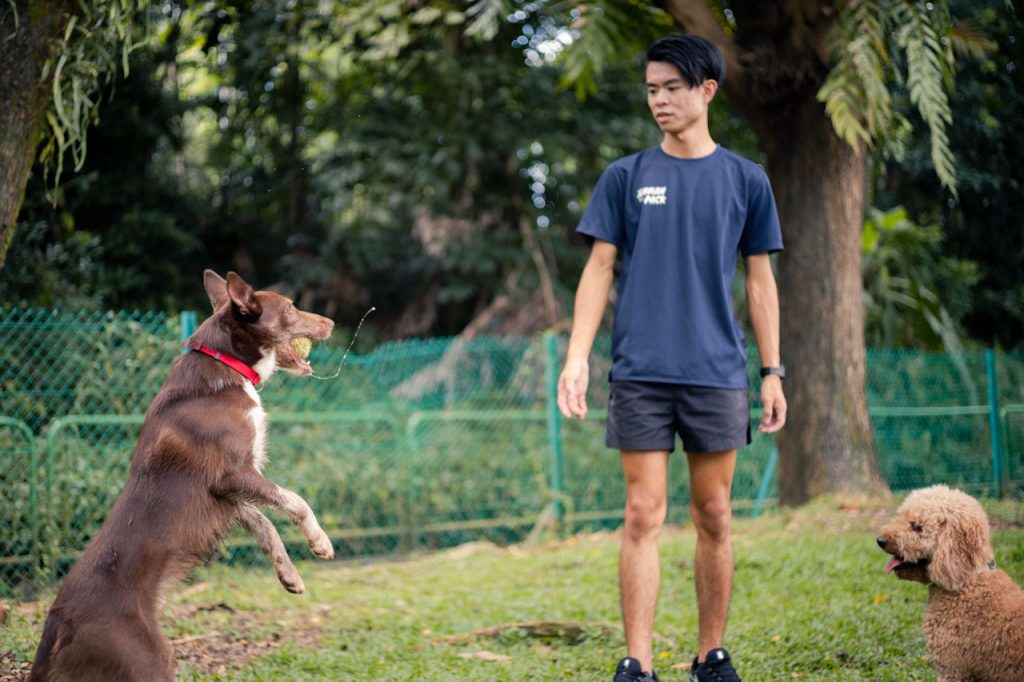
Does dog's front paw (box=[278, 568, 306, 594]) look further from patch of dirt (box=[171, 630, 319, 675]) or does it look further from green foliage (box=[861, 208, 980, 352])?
green foliage (box=[861, 208, 980, 352])

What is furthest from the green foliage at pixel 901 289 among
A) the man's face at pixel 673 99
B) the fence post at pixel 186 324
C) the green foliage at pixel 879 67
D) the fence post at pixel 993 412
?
the man's face at pixel 673 99

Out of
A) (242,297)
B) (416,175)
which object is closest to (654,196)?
(242,297)

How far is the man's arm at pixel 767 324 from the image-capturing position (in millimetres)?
4098

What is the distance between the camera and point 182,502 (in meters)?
3.38

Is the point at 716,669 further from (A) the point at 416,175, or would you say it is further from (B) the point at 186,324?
(A) the point at 416,175

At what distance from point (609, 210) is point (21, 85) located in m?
2.92

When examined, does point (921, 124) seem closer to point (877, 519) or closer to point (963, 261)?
point (963, 261)

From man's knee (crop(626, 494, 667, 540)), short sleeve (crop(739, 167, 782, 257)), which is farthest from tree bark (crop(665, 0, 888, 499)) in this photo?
man's knee (crop(626, 494, 667, 540))

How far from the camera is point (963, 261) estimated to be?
48.1 feet

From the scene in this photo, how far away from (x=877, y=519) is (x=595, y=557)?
2.17m

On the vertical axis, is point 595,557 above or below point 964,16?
below

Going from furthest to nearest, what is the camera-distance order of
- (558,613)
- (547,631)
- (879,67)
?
(879,67) < (558,613) < (547,631)

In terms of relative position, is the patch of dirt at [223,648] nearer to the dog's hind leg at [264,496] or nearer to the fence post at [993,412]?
the dog's hind leg at [264,496]

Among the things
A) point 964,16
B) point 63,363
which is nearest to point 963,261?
point 964,16
